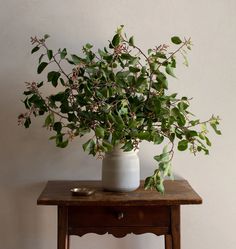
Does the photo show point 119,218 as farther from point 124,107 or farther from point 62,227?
point 124,107

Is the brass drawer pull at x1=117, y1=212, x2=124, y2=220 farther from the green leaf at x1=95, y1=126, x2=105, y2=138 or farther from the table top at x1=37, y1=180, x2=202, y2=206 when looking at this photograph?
the green leaf at x1=95, y1=126, x2=105, y2=138

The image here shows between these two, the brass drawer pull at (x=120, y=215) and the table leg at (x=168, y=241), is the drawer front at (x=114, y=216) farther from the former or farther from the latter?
Result: the table leg at (x=168, y=241)

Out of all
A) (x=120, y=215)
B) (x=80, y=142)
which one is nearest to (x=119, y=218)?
(x=120, y=215)

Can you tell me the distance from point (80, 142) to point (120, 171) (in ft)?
1.01

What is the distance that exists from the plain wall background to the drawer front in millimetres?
286

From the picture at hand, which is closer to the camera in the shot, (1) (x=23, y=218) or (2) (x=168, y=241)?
(2) (x=168, y=241)

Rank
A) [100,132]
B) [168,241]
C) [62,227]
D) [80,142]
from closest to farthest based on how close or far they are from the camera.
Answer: [100,132]
[62,227]
[168,241]
[80,142]

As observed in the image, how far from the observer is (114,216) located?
4.48 feet

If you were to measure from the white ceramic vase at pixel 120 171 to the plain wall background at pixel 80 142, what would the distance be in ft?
0.81

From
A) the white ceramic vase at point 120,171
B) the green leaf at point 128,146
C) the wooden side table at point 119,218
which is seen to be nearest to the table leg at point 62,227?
the wooden side table at point 119,218

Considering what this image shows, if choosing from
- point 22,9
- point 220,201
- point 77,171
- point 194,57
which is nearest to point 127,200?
point 77,171

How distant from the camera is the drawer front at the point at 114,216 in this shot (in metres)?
1.36

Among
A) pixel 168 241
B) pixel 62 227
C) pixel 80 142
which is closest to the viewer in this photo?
pixel 62 227

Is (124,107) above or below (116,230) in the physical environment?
above
